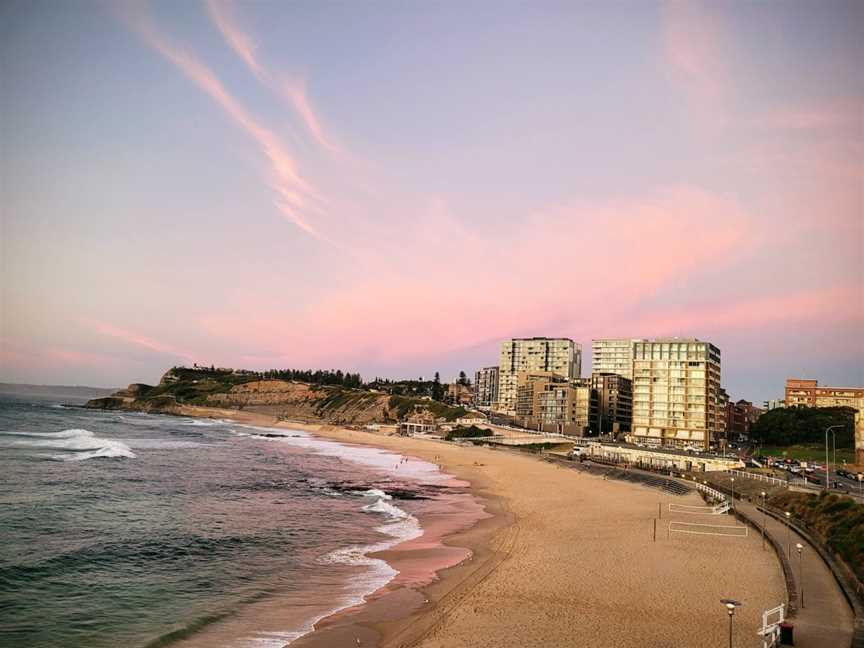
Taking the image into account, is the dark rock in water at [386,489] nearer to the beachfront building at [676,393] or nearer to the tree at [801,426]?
the beachfront building at [676,393]

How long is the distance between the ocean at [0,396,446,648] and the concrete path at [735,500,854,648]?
49.2ft

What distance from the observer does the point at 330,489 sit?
171ft

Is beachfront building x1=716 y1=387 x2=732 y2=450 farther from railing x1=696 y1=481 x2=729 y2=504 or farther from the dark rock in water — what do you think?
the dark rock in water

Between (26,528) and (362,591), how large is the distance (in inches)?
837

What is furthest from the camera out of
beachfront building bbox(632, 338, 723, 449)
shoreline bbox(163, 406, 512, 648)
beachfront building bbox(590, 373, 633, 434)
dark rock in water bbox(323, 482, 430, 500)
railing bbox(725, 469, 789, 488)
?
beachfront building bbox(590, 373, 633, 434)

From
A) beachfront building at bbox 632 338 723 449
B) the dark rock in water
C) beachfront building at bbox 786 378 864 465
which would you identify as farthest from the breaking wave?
beachfront building at bbox 786 378 864 465

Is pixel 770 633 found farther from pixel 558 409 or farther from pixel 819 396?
pixel 819 396

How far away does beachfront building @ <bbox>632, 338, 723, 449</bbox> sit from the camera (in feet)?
346

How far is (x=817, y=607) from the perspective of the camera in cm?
1991

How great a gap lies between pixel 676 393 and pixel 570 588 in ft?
304

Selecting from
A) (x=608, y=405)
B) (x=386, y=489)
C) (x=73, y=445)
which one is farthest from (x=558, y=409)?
(x=73, y=445)

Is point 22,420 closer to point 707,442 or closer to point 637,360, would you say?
point 637,360

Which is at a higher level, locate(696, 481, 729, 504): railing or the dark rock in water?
locate(696, 481, 729, 504): railing

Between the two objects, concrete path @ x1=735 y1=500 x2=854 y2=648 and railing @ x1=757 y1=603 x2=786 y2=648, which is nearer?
railing @ x1=757 y1=603 x2=786 y2=648
